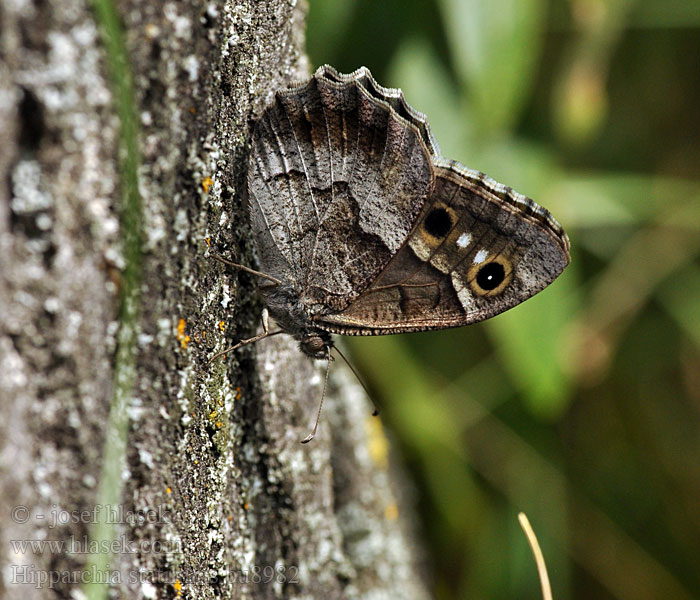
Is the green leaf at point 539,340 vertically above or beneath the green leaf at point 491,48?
beneath

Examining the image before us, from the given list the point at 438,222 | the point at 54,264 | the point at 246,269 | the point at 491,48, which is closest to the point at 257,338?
the point at 246,269

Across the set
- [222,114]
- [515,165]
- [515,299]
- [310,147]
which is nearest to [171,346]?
[222,114]

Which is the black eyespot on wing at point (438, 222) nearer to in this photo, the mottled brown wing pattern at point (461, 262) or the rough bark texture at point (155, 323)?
the mottled brown wing pattern at point (461, 262)

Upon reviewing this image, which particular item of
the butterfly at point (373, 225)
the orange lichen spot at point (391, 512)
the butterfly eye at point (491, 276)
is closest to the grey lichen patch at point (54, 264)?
the butterfly at point (373, 225)

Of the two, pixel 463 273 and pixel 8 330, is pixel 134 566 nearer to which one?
pixel 8 330

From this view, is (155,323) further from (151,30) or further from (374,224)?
(374,224)

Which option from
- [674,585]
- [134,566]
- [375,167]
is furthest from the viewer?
→ [674,585]
